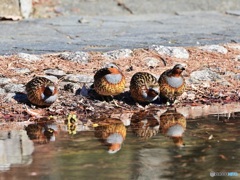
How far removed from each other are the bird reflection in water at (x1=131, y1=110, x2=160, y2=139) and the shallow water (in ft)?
0.18

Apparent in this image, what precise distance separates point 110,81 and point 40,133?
1.29 meters

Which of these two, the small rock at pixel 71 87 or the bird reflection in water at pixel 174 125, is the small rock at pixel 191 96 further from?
the small rock at pixel 71 87

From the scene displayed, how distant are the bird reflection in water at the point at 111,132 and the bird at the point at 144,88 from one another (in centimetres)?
56

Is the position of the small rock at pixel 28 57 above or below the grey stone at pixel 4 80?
above

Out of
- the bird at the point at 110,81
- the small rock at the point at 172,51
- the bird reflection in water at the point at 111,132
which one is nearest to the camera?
the bird reflection in water at the point at 111,132

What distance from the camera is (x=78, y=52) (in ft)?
31.4

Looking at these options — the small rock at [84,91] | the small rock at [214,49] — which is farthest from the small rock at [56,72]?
the small rock at [214,49]

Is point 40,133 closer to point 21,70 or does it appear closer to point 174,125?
point 174,125

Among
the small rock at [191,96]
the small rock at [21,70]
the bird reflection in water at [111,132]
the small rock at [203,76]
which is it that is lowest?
the bird reflection in water at [111,132]

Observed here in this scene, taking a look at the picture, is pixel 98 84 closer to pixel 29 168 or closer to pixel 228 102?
pixel 228 102

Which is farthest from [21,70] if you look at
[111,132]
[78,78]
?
[111,132]

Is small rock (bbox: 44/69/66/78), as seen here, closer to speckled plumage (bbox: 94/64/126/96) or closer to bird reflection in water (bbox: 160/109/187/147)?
speckled plumage (bbox: 94/64/126/96)

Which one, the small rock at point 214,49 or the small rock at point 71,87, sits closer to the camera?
the small rock at point 71,87

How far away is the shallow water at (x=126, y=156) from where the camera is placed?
5873 mm
